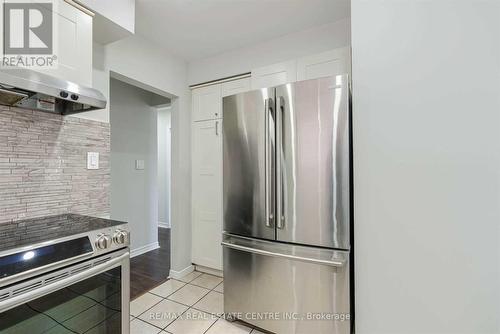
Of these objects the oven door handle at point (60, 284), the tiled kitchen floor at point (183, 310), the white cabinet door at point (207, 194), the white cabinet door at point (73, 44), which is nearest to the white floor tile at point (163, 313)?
the tiled kitchen floor at point (183, 310)

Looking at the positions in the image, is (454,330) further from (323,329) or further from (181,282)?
(181,282)

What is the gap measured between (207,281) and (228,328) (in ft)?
2.68

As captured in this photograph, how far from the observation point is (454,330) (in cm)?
94

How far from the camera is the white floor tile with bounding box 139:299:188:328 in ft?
5.98

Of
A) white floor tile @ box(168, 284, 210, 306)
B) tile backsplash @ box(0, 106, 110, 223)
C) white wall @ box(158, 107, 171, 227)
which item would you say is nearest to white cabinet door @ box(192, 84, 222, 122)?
tile backsplash @ box(0, 106, 110, 223)

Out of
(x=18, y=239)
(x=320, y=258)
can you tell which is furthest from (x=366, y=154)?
(x=18, y=239)

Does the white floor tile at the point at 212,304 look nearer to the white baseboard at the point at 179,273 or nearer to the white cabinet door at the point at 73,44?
the white baseboard at the point at 179,273

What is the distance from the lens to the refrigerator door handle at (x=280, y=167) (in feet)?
5.06

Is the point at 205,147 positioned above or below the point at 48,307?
above

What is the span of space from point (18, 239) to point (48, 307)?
0.31 meters

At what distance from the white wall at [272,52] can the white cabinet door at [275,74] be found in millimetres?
104

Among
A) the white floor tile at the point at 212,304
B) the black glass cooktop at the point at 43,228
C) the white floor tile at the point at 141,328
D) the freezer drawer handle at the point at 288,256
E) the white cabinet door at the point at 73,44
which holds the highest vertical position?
the white cabinet door at the point at 73,44

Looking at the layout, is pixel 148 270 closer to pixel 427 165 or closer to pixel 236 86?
pixel 236 86

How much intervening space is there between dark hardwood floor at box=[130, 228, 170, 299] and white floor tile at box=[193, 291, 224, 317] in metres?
0.63
